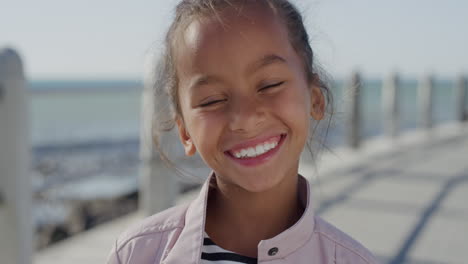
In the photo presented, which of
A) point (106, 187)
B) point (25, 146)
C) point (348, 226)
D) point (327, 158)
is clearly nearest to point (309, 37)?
point (25, 146)

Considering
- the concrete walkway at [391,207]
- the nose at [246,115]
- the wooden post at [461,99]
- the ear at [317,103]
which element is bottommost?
the wooden post at [461,99]

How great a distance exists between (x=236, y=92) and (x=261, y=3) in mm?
303

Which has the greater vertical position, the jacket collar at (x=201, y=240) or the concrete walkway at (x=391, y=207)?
the jacket collar at (x=201, y=240)

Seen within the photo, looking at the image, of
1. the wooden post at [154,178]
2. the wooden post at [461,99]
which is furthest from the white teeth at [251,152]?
the wooden post at [461,99]

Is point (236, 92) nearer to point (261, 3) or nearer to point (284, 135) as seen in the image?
point (284, 135)

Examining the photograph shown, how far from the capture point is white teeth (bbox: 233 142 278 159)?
4.55 ft

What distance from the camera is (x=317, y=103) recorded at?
1689 millimetres

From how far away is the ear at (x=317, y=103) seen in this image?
5.45 ft

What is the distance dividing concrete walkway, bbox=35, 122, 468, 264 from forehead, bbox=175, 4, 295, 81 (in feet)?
2.75

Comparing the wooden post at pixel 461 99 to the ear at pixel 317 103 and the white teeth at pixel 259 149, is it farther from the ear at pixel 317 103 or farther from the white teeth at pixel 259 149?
the white teeth at pixel 259 149

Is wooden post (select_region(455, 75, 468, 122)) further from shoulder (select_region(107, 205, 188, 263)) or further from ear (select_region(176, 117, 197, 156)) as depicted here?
shoulder (select_region(107, 205, 188, 263))

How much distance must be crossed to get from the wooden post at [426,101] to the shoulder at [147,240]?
925 centimetres

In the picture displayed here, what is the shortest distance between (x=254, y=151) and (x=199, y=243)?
0.28m

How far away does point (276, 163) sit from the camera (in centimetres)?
142
